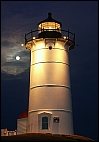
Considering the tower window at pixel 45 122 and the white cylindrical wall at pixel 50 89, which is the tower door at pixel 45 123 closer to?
the tower window at pixel 45 122

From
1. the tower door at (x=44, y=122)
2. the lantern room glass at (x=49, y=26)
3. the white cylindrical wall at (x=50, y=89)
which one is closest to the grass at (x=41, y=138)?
the tower door at (x=44, y=122)

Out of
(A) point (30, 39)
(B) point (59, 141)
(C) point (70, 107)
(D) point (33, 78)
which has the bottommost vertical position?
(B) point (59, 141)

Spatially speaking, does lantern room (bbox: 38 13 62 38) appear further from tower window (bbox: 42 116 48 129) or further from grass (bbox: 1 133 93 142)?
grass (bbox: 1 133 93 142)

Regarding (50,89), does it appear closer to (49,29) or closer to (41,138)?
(49,29)

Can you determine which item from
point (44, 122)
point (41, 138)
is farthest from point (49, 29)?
point (41, 138)

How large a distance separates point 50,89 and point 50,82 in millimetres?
404

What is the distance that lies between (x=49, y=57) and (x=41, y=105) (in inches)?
109

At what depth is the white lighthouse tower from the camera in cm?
2566

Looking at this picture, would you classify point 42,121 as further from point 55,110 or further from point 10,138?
point 10,138

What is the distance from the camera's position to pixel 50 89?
84.9ft

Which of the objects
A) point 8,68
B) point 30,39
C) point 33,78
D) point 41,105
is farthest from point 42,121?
point 8,68

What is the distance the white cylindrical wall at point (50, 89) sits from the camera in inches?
1011

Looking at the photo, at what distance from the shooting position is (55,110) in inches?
1013

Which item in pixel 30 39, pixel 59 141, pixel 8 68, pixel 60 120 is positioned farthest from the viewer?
pixel 8 68
